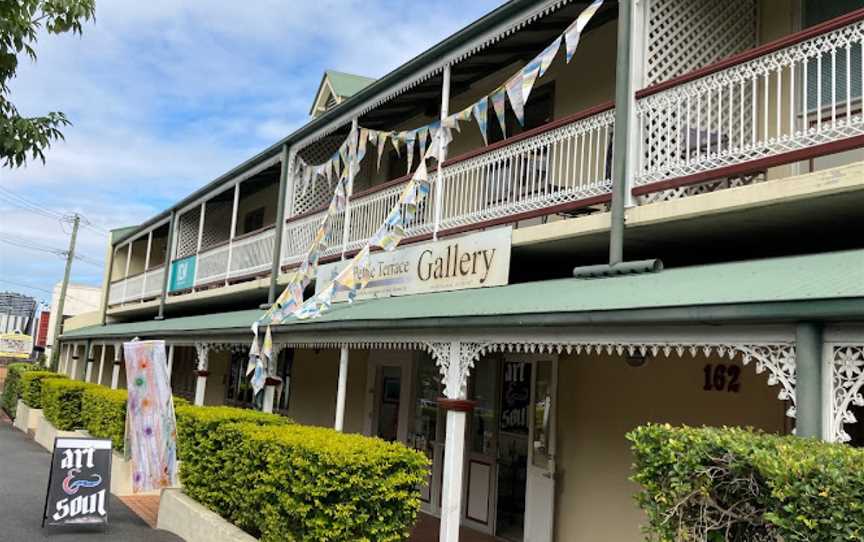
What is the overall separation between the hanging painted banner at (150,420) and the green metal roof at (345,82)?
798 centimetres

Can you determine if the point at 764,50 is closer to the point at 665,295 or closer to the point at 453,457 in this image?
the point at 665,295

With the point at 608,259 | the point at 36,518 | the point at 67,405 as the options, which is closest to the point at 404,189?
the point at 608,259

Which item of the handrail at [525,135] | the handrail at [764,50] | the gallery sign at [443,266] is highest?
the handrail at [764,50]

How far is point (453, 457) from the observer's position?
255 inches

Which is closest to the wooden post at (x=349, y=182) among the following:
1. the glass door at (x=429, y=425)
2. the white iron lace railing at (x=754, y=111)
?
the glass door at (x=429, y=425)

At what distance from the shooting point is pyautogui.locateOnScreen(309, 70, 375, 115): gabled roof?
15977 mm

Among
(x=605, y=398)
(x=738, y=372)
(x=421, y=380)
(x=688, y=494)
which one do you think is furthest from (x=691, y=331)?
(x=421, y=380)

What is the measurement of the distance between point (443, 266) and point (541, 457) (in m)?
2.48

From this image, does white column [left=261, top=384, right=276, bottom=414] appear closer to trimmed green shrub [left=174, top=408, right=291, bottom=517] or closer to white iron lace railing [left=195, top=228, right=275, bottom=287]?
trimmed green shrub [left=174, top=408, right=291, bottom=517]

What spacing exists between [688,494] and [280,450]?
3950mm

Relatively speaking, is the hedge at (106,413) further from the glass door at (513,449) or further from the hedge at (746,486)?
the hedge at (746,486)

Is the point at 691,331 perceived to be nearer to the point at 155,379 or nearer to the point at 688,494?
the point at 688,494

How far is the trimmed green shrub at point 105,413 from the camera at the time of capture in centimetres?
1279

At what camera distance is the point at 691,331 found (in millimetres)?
4715
